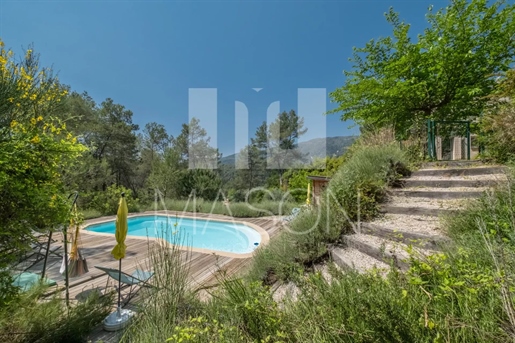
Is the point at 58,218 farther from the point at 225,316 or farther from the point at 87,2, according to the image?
the point at 87,2

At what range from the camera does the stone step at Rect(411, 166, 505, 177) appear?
335cm

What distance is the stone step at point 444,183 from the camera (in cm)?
310

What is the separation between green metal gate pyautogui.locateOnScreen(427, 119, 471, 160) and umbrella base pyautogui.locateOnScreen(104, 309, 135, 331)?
6.69 metres

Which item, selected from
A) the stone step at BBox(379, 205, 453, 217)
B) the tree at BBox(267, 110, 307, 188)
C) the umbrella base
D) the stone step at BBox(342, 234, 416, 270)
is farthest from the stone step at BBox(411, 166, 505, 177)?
the tree at BBox(267, 110, 307, 188)

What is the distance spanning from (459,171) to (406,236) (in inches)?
92.0

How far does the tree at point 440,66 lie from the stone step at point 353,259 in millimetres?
5416

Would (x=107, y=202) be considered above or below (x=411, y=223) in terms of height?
below

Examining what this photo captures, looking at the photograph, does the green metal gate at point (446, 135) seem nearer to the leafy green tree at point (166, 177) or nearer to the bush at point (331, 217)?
the bush at point (331, 217)

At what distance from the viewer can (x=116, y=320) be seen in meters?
2.38

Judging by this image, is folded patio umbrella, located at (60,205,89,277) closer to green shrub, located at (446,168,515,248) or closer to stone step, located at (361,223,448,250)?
stone step, located at (361,223,448,250)

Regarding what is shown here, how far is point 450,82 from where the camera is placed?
6.12 meters

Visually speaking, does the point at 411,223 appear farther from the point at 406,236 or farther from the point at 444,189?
the point at 444,189

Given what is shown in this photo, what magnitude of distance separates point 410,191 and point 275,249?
263cm

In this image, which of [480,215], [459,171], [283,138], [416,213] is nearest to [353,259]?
[480,215]
